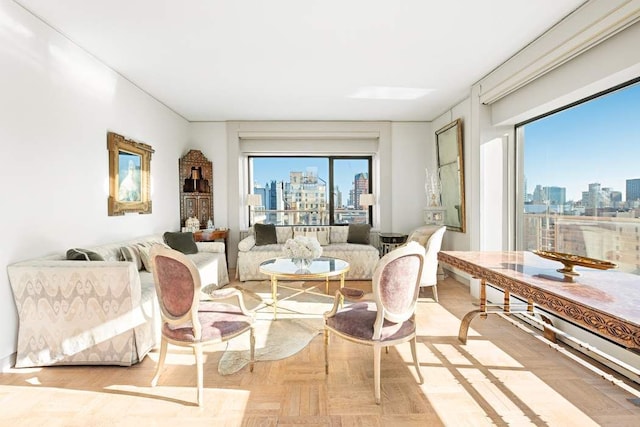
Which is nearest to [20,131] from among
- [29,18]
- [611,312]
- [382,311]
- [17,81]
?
[17,81]

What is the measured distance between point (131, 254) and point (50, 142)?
133 centimetres

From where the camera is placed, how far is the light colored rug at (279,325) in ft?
9.32

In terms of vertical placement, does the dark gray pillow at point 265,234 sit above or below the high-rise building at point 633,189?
below

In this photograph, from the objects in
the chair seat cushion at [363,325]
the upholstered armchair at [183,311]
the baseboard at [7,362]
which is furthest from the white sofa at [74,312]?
the chair seat cushion at [363,325]

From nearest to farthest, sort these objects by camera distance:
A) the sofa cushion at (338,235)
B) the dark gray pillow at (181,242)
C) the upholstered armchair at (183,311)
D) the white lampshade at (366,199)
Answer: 1. the upholstered armchair at (183,311)
2. the dark gray pillow at (181,242)
3. the sofa cushion at (338,235)
4. the white lampshade at (366,199)

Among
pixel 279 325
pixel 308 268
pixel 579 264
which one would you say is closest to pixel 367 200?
pixel 308 268

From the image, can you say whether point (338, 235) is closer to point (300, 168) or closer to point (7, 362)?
point (300, 168)

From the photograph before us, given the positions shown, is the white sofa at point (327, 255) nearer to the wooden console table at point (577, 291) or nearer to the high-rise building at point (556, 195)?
the high-rise building at point (556, 195)

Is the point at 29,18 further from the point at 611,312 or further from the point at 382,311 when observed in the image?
the point at 611,312

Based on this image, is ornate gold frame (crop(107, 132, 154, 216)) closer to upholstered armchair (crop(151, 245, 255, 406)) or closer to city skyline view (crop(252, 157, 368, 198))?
upholstered armchair (crop(151, 245, 255, 406))

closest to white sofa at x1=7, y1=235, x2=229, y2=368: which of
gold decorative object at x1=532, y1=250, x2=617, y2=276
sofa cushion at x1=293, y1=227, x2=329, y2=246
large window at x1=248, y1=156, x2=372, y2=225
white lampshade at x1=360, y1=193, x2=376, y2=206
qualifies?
gold decorative object at x1=532, y1=250, x2=617, y2=276

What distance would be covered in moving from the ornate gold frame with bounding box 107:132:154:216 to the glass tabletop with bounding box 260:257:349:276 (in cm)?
188

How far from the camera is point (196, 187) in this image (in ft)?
20.8

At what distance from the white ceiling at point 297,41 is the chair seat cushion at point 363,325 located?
2.44 m
